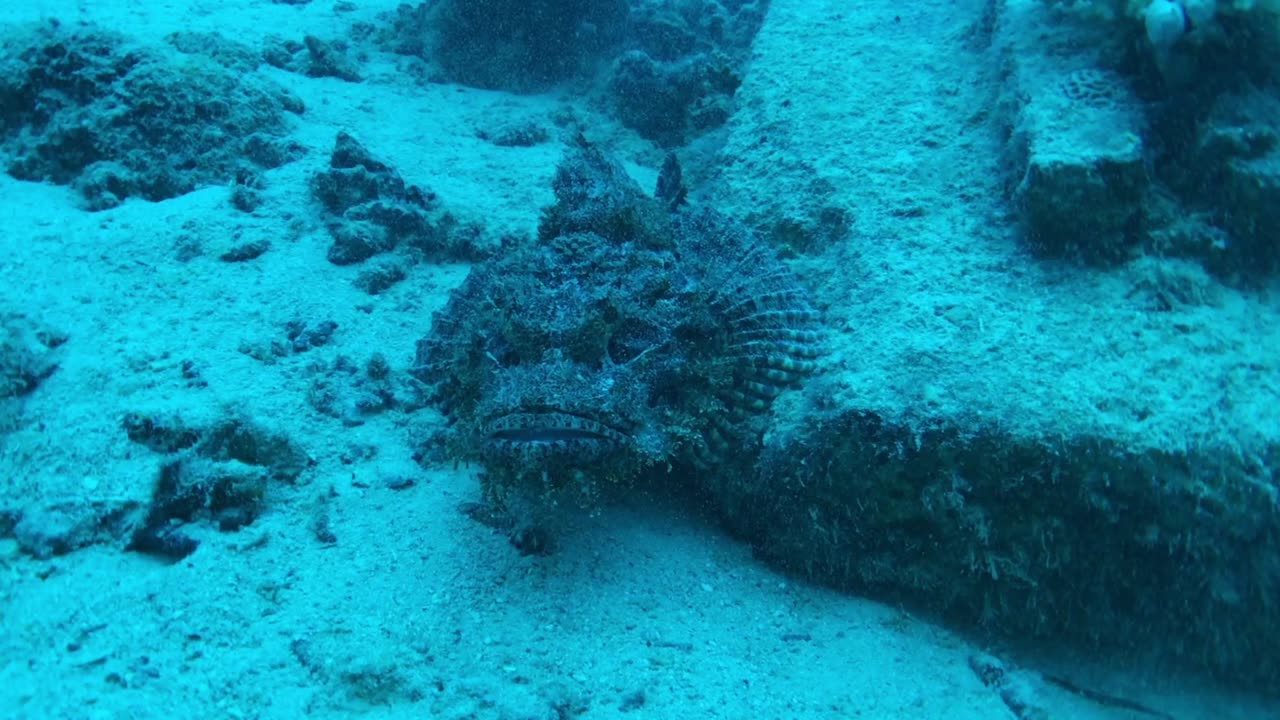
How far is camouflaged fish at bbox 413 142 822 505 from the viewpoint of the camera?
3213 millimetres

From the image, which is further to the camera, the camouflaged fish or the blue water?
the camouflaged fish

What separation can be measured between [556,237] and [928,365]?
2303 mm

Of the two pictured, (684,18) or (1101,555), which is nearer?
(1101,555)

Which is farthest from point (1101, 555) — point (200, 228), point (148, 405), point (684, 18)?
point (684, 18)

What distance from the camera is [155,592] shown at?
3.10m

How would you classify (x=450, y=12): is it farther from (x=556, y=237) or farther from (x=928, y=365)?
(x=928, y=365)

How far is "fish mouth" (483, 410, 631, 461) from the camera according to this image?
10.2ft

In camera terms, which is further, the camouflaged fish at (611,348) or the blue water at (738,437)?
the camouflaged fish at (611,348)

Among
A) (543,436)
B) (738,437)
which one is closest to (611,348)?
(543,436)

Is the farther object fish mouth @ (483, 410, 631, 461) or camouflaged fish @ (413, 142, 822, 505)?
camouflaged fish @ (413, 142, 822, 505)

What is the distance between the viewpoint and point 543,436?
3.15m

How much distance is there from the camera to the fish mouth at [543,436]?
3098 millimetres

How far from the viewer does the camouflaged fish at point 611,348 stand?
3213 mm

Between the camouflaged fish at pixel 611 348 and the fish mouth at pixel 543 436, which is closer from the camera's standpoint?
the fish mouth at pixel 543 436
